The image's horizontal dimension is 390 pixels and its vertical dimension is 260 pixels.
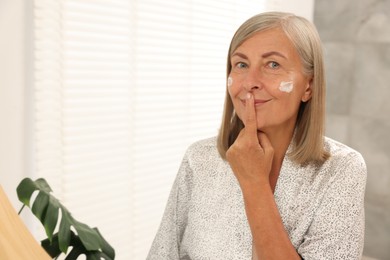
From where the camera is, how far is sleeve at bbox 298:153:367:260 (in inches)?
36.4

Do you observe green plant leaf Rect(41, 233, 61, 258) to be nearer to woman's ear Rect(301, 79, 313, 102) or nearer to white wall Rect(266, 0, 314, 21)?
woman's ear Rect(301, 79, 313, 102)

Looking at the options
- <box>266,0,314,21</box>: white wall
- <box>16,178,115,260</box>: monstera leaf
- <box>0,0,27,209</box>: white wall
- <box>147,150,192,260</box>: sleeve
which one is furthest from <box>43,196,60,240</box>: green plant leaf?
<box>266,0,314,21</box>: white wall

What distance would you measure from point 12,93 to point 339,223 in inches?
36.3

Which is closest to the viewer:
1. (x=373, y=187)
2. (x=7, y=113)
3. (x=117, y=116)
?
(x=7, y=113)

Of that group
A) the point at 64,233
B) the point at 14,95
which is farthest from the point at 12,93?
the point at 64,233

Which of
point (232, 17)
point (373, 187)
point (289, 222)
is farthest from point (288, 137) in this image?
point (373, 187)

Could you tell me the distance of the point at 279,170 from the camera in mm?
1069

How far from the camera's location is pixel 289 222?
3.28 ft

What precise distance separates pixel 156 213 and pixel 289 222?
90cm

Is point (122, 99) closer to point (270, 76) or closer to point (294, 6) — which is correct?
point (270, 76)

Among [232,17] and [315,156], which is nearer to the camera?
[315,156]

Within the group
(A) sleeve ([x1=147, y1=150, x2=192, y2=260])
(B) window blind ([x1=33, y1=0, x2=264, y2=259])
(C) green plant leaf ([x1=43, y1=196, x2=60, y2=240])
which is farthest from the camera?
(B) window blind ([x1=33, y1=0, x2=264, y2=259])

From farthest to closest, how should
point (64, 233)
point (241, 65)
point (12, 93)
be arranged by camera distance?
1. point (12, 93)
2. point (241, 65)
3. point (64, 233)

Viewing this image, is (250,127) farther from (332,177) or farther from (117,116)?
(117,116)
